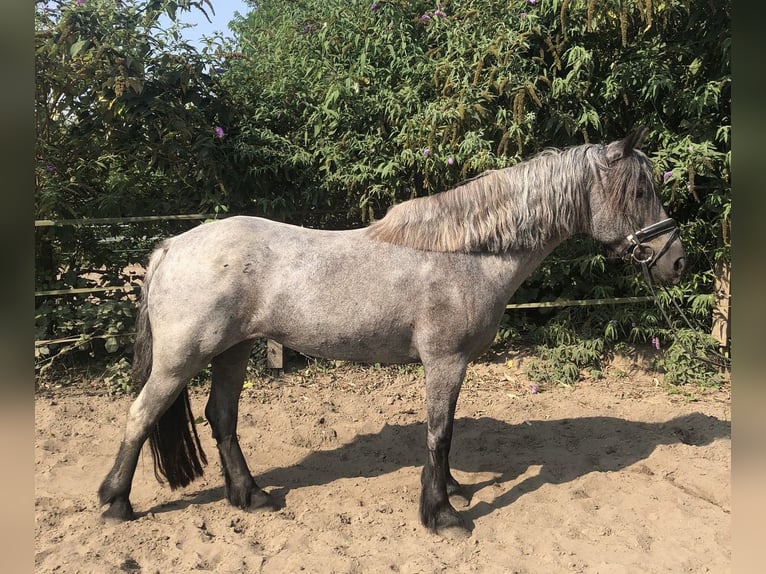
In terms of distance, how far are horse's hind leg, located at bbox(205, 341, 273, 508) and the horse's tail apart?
0.17m

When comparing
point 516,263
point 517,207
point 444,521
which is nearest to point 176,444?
point 444,521

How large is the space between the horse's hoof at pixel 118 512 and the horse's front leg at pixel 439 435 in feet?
5.35

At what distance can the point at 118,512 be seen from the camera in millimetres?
3049

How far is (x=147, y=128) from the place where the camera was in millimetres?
5039

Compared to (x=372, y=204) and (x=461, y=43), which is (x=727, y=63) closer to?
(x=461, y=43)

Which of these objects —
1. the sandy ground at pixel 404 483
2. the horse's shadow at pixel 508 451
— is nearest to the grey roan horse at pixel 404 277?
the sandy ground at pixel 404 483

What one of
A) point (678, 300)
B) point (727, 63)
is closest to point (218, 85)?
point (727, 63)

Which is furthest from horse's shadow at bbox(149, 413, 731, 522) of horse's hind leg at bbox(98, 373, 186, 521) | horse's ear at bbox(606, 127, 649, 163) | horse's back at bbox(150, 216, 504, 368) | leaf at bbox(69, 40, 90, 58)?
leaf at bbox(69, 40, 90, 58)

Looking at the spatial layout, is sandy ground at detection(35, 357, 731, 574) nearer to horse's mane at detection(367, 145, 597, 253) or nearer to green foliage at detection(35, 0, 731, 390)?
green foliage at detection(35, 0, 731, 390)

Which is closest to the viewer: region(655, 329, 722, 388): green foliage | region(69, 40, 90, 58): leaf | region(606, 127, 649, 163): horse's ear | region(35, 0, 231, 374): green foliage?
region(606, 127, 649, 163): horse's ear

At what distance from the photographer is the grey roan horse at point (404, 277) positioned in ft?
9.62

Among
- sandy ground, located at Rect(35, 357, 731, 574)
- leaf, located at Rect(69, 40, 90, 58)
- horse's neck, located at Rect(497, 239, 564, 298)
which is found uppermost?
leaf, located at Rect(69, 40, 90, 58)

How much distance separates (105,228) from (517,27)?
4.22m

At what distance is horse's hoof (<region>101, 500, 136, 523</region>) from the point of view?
3.04 meters
